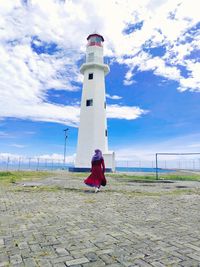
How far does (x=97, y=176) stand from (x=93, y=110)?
729 inches

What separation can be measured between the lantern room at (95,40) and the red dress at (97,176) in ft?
76.4

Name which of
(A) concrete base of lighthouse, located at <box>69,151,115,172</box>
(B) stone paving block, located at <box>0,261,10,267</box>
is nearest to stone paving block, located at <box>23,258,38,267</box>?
(B) stone paving block, located at <box>0,261,10,267</box>

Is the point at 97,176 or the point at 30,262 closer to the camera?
the point at 30,262

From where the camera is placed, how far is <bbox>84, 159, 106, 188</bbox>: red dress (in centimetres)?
1116

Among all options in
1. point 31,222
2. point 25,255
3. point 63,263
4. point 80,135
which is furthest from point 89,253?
point 80,135

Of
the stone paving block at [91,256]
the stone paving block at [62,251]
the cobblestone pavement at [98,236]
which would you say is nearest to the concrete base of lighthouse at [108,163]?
the cobblestone pavement at [98,236]

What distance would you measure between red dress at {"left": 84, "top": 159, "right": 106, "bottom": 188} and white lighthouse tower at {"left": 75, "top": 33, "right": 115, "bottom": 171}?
54.4ft

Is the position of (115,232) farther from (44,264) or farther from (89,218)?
(44,264)

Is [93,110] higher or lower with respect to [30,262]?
higher

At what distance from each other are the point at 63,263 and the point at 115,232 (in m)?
1.57

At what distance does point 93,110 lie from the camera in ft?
96.1

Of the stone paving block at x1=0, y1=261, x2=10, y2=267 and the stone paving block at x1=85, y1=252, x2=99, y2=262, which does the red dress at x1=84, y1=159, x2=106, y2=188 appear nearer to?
the stone paving block at x1=85, y1=252, x2=99, y2=262

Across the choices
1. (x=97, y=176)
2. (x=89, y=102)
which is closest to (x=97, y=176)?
(x=97, y=176)

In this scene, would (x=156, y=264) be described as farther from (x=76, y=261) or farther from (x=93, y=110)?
(x=93, y=110)
